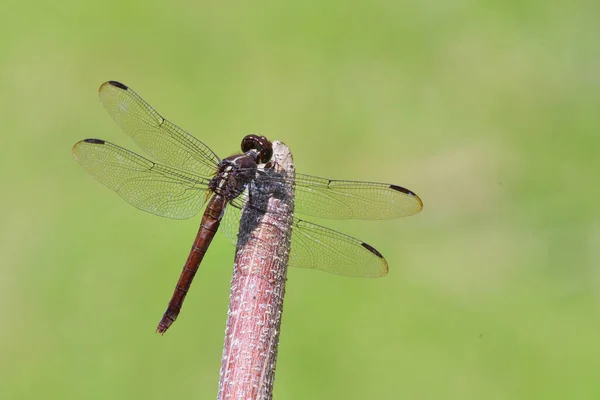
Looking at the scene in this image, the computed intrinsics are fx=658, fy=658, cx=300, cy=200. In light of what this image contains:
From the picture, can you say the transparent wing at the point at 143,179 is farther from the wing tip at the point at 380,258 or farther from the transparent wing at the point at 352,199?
the wing tip at the point at 380,258

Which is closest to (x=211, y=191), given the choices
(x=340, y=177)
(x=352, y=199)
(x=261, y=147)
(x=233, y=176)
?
(x=233, y=176)

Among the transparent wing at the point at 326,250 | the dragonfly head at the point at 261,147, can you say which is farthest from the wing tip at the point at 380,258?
the dragonfly head at the point at 261,147

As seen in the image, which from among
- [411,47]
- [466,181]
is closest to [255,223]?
[466,181]

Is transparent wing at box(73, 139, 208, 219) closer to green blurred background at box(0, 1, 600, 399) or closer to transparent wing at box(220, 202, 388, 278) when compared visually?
transparent wing at box(220, 202, 388, 278)

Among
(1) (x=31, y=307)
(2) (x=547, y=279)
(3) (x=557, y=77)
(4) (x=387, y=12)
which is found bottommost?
(1) (x=31, y=307)

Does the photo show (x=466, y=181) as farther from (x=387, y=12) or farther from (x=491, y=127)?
(x=387, y=12)

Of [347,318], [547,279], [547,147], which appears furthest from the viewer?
[547,147]

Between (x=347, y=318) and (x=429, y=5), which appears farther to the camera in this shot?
(x=429, y=5)
